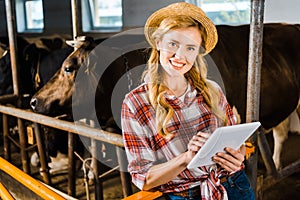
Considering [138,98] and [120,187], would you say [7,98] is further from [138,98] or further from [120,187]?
[138,98]

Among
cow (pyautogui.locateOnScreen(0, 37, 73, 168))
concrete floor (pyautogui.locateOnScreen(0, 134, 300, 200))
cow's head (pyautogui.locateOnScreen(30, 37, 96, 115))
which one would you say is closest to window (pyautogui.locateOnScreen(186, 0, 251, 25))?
concrete floor (pyautogui.locateOnScreen(0, 134, 300, 200))

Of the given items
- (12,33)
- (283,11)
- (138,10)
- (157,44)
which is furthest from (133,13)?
(157,44)

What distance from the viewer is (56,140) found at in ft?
10.9

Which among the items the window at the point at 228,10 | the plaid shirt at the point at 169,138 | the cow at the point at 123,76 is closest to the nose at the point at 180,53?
the plaid shirt at the point at 169,138

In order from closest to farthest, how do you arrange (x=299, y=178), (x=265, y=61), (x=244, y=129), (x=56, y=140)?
1. (x=244, y=129)
2. (x=265, y=61)
3. (x=299, y=178)
4. (x=56, y=140)

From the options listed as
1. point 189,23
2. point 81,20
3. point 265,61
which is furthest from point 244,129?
point 81,20

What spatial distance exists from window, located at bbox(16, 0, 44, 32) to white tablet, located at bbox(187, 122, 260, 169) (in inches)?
280

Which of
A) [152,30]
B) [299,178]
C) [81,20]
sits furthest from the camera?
[81,20]

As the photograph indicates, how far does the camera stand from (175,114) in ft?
3.68

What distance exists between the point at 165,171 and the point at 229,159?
17 cm

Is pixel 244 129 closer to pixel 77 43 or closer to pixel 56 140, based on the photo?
pixel 77 43

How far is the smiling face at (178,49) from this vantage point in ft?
3.54

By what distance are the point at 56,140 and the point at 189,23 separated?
2459 millimetres

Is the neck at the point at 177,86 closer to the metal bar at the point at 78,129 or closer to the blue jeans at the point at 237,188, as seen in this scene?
the blue jeans at the point at 237,188
